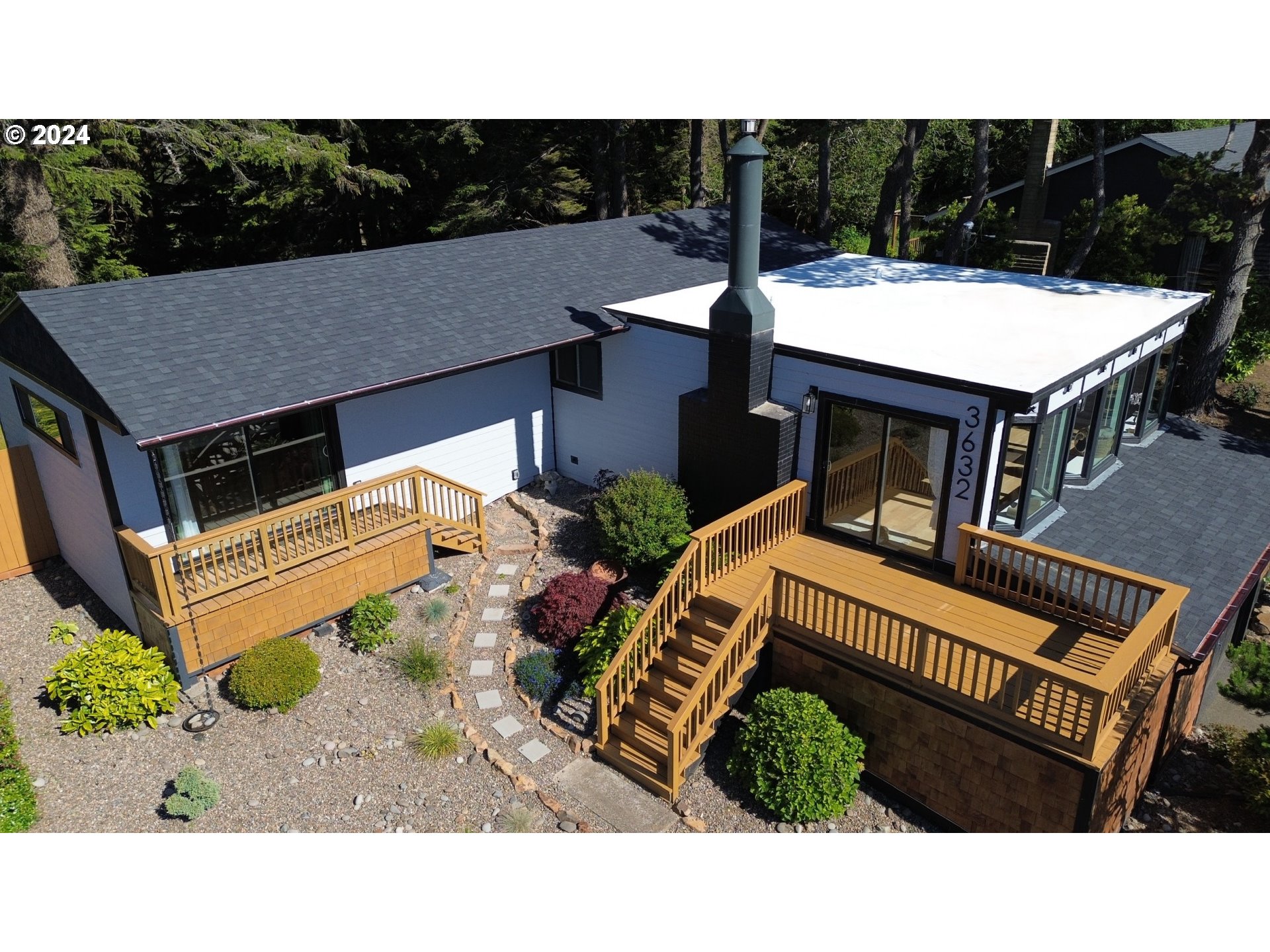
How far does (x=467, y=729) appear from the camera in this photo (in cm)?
932

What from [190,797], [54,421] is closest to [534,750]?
[190,797]

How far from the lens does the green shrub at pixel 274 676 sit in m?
9.50

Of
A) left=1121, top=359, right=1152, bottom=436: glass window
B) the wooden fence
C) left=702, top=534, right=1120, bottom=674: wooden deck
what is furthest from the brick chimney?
the wooden fence

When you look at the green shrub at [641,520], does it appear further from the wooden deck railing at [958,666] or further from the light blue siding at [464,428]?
the light blue siding at [464,428]

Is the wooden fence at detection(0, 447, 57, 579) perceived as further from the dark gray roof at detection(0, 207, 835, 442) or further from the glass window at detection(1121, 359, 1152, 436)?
the glass window at detection(1121, 359, 1152, 436)

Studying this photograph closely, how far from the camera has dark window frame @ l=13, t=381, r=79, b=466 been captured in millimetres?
10820

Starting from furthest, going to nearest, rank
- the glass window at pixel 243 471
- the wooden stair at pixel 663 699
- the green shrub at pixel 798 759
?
the glass window at pixel 243 471 → the wooden stair at pixel 663 699 → the green shrub at pixel 798 759

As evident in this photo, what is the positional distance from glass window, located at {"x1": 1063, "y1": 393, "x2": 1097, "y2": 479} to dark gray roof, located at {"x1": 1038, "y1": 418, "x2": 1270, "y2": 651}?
0.34m

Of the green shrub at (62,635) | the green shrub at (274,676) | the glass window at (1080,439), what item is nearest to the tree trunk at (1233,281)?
the glass window at (1080,439)

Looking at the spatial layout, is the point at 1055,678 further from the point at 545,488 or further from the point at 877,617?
the point at 545,488

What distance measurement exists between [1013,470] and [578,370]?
7.07 m

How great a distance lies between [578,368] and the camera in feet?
47.1

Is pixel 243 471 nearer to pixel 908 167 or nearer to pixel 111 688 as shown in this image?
pixel 111 688

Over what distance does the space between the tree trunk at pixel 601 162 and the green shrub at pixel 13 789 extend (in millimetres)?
23973
